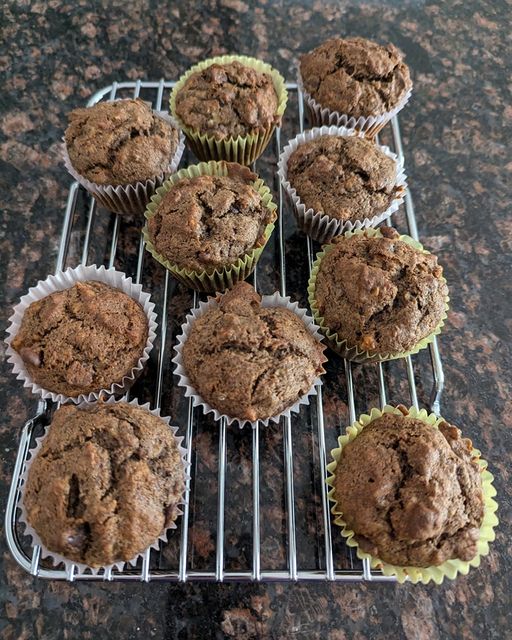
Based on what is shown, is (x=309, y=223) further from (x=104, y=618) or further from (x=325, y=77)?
(x=104, y=618)

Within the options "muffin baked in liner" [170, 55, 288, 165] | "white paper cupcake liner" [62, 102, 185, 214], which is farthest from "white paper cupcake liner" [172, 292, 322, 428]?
"muffin baked in liner" [170, 55, 288, 165]

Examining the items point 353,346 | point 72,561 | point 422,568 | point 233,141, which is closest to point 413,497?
point 422,568

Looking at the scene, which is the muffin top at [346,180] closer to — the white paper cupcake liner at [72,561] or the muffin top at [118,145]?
the muffin top at [118,145]

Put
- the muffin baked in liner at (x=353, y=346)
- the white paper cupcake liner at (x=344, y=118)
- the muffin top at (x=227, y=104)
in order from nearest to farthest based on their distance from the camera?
the muffin baked in liner at (x=353, y=346) → the muffin top at (x=227, y=104) → the white paper cupcake liner at (x=344, y=118)

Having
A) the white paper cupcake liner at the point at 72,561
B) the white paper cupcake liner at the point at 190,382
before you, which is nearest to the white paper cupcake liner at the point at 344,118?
the white paper cupcake liner at the point at 190,382

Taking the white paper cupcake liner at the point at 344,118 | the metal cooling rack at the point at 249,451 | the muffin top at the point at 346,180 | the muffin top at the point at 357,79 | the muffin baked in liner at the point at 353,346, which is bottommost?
the metal cooling rack at the point at 249,451
